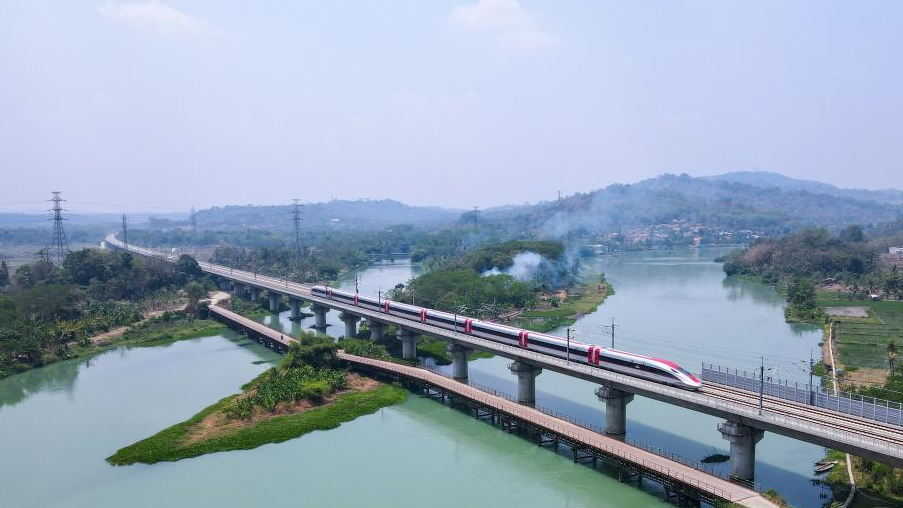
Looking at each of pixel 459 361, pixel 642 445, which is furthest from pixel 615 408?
pixel 459 361

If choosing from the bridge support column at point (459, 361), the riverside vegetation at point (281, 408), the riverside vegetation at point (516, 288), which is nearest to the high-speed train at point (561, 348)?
the bridge support column at point (459, 361)

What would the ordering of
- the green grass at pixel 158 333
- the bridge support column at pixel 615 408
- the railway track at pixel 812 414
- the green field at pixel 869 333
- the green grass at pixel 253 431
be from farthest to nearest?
the green grass at pixel 158 333 → the green field at pixel 869 333 → the green grass at pixel 253 431 → the bridge support column at pixel 615 408 → the railway track at pixel 812 414

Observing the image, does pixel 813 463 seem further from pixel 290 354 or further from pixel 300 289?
pixel 300 289

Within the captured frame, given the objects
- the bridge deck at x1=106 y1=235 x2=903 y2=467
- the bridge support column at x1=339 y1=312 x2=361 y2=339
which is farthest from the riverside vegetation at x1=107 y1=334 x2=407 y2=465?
the bridge support column at x1=339 y1=312 x2=361 y2=339

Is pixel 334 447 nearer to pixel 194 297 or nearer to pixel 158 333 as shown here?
pixel 158 333

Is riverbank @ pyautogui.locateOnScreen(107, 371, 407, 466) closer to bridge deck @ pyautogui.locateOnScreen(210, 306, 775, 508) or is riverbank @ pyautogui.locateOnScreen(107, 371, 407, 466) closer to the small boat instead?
bridge deck @ pyautogui.locateOnScreen(210, 306, 775, 508)

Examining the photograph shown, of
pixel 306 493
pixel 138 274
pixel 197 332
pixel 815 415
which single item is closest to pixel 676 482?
pixel 815 415

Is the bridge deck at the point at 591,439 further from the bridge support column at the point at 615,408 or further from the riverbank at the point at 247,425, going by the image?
the riverbank at the point at 247,425
